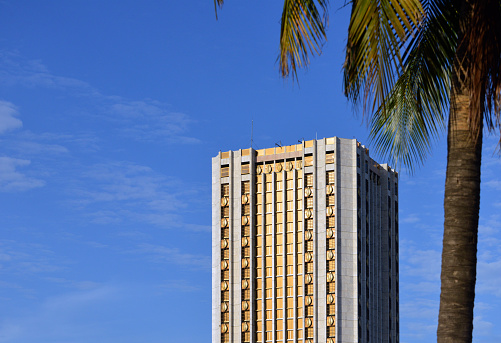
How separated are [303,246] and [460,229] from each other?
13320 cm

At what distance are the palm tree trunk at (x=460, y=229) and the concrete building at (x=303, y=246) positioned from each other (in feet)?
419

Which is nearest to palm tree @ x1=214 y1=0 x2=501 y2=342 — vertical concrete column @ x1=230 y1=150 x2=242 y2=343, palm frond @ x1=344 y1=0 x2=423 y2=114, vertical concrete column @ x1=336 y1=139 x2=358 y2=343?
palm frond @ x1=344 y1=0 x2=423 y2=114

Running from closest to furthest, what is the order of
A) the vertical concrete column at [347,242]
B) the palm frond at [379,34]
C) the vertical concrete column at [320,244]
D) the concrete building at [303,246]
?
the palm frond at [379,34]
the vertical concrete column at [347,242]
the vertical concrete column at [320,244]
the concrete building at [303,246]

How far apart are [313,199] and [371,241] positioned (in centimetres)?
1306

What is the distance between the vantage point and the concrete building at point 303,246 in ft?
476

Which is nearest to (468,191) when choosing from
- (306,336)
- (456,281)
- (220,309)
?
(456,281)

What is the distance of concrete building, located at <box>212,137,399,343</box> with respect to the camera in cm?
14512

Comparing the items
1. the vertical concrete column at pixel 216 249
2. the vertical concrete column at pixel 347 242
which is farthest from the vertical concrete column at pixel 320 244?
the vertical concrete column at pixel 216 249

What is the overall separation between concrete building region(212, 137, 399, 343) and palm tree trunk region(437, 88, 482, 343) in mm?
127652

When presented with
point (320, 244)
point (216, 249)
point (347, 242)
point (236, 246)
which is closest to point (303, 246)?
point (320, 244)

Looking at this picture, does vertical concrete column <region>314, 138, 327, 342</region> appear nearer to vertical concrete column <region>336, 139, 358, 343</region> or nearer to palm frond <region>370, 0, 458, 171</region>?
vertical concrete column <region>336, 139, 358, 343</region>

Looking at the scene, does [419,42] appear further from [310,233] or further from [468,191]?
[310,233]

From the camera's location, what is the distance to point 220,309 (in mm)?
154875

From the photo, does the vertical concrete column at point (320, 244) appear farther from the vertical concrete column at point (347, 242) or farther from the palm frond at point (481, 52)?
the palm frond at point (481, 52)
